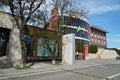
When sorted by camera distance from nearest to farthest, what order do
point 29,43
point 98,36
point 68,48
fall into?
point 29,43
point 68,48
point 98,36

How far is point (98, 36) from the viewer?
93.6 m

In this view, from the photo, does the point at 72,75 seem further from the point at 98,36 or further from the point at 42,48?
the point at 98,36

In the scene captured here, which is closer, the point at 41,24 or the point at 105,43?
the point at 41,24

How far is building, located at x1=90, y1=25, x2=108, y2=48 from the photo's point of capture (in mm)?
86875

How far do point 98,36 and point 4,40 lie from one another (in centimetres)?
7657

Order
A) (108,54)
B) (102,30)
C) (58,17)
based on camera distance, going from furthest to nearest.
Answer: (102,30), (108,54), (58,17)

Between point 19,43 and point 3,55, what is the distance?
83.6 inches

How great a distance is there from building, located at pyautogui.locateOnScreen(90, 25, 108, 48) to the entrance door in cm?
6624

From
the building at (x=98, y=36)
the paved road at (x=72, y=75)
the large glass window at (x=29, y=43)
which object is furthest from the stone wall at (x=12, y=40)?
the building at (x=98, y=36)

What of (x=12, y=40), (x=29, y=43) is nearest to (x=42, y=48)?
(x=29, y=43)

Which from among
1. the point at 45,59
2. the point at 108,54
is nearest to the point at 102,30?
the point at 108,54

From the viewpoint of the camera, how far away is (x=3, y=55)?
20.3 meters

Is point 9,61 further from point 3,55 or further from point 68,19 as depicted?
point 68,19

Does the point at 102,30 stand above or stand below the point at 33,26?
above
